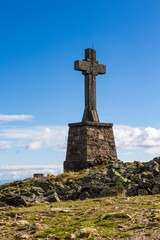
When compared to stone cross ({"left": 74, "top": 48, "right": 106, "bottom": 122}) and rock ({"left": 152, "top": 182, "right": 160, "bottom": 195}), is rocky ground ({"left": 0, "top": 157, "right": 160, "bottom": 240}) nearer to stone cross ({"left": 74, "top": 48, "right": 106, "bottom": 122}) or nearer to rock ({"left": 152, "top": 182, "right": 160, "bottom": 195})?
rock ({"left": 152, "top": 182, "right": 160, "bottom": 195})

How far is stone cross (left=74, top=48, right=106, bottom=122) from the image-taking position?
80.1ft

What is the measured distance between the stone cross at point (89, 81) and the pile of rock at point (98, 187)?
7.09 metres

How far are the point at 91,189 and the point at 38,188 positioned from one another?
2.70 metres

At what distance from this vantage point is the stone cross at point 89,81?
80.1 feet

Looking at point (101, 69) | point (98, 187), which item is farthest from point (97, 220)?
point (101, 69)

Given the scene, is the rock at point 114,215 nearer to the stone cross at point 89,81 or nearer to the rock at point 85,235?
the rock at point 85,235

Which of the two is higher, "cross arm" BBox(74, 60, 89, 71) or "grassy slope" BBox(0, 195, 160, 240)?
"cross arm" BBox(74, 60, 89, 71)

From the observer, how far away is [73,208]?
1269cm

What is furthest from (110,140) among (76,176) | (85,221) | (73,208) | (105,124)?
(85,221)

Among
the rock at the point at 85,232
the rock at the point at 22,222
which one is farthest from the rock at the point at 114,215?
the rock at the point at 22,222

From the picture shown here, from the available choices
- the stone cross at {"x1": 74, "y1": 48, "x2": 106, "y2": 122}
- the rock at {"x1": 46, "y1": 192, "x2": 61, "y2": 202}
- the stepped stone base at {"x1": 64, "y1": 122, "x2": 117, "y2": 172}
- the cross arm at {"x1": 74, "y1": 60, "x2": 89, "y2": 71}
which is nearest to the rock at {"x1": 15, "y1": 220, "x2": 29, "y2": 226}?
the rock at {"x1": 46, "y1": 192, "x2": 61, "y2": 202}

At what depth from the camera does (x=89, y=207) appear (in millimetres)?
12508

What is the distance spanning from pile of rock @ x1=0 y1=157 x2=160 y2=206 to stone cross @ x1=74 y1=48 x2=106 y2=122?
709cm

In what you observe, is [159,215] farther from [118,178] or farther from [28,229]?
[118,178]
